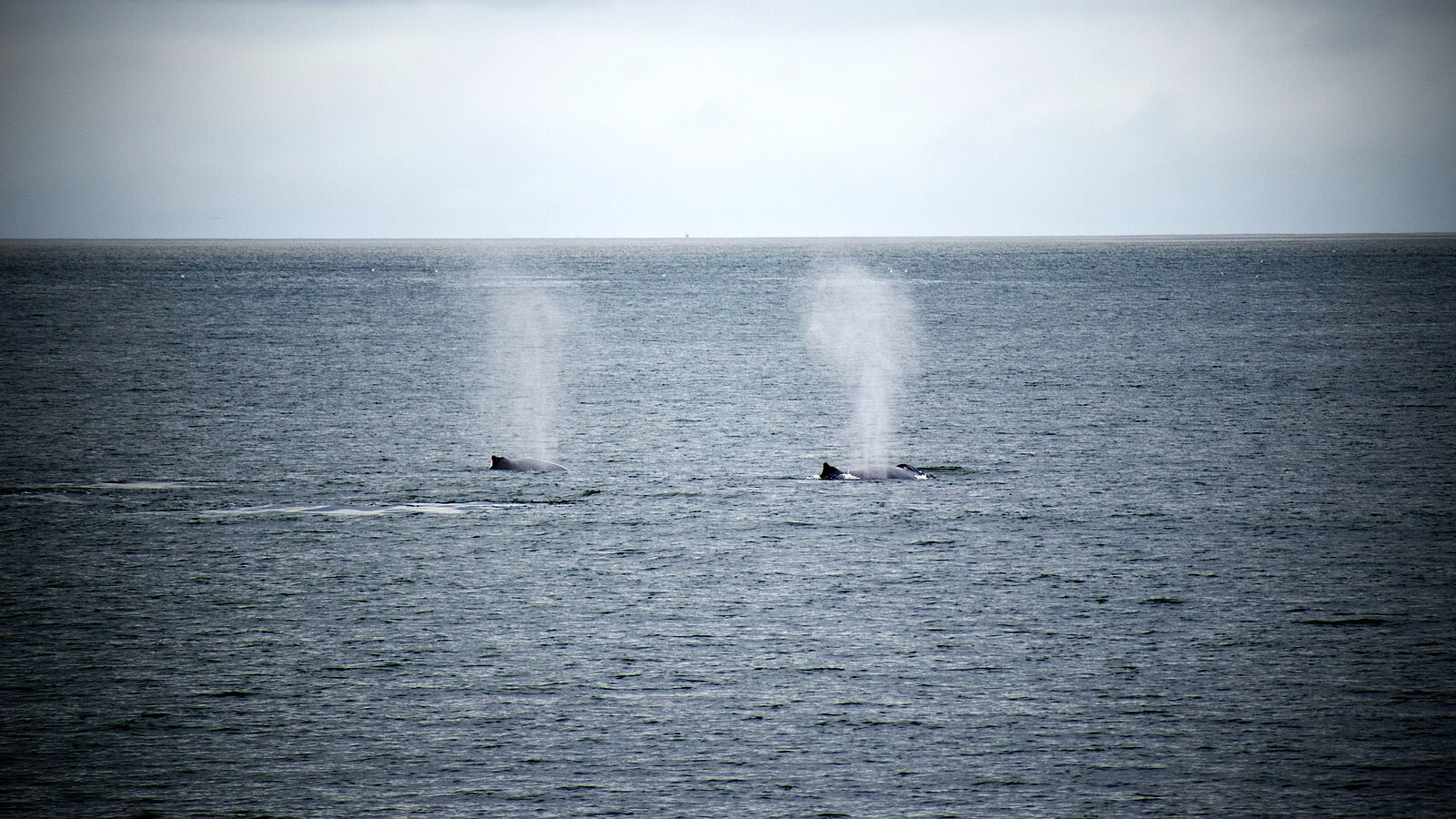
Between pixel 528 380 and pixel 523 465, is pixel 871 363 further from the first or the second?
pixel 523 465

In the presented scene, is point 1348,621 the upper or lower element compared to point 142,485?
lower

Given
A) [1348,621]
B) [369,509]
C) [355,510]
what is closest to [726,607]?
[1348,621]

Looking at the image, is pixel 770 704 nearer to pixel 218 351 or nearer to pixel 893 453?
pixel 893 453

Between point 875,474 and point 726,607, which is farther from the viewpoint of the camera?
point 875,474

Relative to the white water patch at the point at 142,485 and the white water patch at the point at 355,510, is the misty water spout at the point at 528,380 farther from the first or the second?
the white water patch at the point at 142,485

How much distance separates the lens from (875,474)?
63.1 m

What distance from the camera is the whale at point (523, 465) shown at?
212 feet

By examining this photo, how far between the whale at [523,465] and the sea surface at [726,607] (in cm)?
106

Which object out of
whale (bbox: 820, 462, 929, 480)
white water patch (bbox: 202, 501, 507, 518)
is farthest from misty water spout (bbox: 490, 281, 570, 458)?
whale (bbox: 820, 462, 929, 480)

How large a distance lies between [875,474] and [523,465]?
16.0m

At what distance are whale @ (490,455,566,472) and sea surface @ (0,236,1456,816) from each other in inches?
41.8

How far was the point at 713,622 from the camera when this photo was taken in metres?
39.9

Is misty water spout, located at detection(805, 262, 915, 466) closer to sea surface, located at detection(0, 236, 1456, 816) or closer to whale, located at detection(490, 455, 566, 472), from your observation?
sea surface, located at detection(0, 236, 1456, 816)

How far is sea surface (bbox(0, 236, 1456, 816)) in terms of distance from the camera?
95.5 ft
